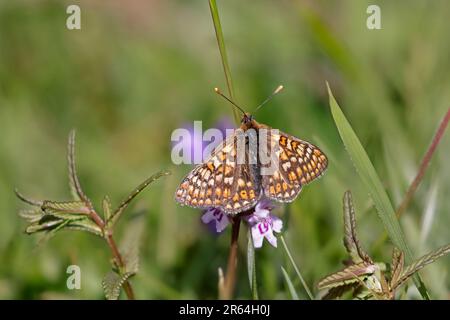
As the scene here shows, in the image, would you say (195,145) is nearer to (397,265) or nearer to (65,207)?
(65,207)

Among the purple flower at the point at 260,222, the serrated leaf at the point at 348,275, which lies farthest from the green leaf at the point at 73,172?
the serrated leaf at the point at 348,275

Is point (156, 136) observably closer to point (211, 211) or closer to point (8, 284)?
point (8, 284)

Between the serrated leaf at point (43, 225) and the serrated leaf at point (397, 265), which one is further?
the serrated leaf at point (43, 225)

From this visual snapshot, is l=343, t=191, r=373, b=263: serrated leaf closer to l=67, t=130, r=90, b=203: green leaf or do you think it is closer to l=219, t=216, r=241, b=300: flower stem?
l=219, t=216, r=241, b=300: flower stem

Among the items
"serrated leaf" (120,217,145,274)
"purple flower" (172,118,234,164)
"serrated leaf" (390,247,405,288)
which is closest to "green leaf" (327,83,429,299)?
"serrated leaf" (390,247,405,288)

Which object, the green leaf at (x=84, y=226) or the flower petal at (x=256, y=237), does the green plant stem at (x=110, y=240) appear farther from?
the flower petal at (x=256, y=237)

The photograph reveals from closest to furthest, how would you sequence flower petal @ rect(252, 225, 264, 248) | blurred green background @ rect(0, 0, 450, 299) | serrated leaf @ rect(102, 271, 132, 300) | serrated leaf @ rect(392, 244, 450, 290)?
serrated leaf @ rect(392, 244, 450, 290)
serrated leaf @ rect(102, 271, 132, 300)
flower petal @ rect(252, 225, 264, 248)
blurred green background @ rect(0, 0, 450, 299)
